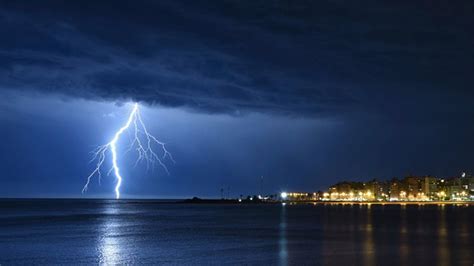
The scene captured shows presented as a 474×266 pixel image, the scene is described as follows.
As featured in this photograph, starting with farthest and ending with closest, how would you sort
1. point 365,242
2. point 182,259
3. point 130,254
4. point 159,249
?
point 365,242 < point 159,249 < point 130,254 < point 182,259

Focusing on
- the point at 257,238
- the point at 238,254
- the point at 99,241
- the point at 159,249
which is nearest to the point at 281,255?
the point at 238,254

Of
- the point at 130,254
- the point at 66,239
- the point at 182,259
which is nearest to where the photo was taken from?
the point at 182,259

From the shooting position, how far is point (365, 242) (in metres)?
45.9

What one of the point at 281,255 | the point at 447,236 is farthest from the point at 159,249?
the point at 447,236

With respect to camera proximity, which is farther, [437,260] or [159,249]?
[159,249]

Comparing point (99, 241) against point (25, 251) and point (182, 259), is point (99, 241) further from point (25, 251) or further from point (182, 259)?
point (182, 259)

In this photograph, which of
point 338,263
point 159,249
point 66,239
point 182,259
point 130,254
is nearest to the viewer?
Answer: point 338,263

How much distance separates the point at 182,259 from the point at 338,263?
9.82 metres

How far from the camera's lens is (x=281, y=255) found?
1481 inches

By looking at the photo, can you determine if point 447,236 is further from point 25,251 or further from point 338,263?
point 25,251

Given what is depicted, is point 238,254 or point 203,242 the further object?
point 203,242

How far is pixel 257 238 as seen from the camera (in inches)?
2023

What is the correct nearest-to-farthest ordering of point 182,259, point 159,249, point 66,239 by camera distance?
point 182,259 → point 159,249 → point 66,239

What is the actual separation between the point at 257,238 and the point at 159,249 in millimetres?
12502
